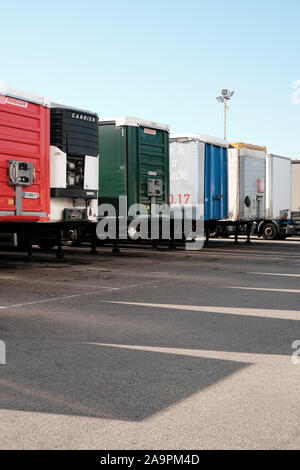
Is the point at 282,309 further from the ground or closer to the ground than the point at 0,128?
closer to the ground

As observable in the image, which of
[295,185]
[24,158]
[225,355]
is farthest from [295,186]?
[225,355]

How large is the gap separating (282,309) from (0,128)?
6.50 m

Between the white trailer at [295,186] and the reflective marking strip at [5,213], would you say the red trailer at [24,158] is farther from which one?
the white trailer at [295,186]

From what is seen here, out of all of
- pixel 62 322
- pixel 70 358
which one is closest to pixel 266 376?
pixel 70 358

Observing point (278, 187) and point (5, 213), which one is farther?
point (278, 187)

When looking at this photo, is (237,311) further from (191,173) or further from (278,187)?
(278,187)

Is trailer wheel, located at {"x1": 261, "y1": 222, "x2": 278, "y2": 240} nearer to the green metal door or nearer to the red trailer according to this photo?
the green metal door

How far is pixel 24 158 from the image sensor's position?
482 inches

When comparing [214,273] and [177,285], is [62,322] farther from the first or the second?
[214,273]

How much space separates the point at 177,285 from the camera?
10664mm

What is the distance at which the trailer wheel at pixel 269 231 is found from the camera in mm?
26092

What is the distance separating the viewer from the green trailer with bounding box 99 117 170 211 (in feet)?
53.8

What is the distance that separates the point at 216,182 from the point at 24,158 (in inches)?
380

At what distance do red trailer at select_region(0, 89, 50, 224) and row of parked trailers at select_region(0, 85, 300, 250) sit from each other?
0.02 meters
